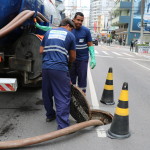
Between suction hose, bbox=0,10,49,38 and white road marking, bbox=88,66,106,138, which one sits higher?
suction hose, bbox=0,10,49,38

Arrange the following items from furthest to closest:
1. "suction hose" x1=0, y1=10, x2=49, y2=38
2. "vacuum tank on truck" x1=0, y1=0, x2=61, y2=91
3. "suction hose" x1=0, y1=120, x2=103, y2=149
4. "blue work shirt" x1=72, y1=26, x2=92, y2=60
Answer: "blue work shirt" x1=72, y1=26, x2=92, y2=60
"vacuum tank on truck" x1=0, y1=0, x2=61, y2=91
"suction hose" x1=0, y1=10, x2=49, y2=38
"suction hose" x1=0, y1=120, x2=103, y2=149

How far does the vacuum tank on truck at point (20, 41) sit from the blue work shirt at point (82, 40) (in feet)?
2.77

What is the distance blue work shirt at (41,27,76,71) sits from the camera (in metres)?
3.71

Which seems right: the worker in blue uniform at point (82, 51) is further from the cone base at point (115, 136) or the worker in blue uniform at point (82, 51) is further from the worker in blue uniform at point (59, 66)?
the cone base at point (115, 136)

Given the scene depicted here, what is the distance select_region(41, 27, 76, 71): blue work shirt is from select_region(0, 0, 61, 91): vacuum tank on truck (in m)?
0.61

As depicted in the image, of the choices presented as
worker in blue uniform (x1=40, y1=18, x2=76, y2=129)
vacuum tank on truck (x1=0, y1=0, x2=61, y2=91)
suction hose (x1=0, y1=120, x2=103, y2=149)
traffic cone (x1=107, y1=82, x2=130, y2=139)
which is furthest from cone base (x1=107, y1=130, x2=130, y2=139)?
vacuum tank on truck (x1=0, y1=0, x2=61, y2=91)

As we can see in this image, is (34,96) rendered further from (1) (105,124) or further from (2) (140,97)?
(2) (140,97)

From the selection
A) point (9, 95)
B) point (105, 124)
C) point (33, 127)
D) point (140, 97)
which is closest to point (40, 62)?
point (33, 127)

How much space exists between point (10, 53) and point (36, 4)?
1.06 metres

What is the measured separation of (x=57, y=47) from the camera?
12.2 ft

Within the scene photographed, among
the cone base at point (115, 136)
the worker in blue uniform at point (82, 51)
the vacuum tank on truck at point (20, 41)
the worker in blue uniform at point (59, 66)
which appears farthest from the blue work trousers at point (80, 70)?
the cone base at point (115, 136)

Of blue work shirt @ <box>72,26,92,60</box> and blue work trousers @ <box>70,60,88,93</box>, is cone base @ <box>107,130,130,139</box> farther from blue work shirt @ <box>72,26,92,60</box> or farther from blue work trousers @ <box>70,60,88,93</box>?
blue work shirt @ <box>72,26,92,60</box>

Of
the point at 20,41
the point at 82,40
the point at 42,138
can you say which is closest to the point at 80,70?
the point at 82,40

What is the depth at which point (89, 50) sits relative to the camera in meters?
5.43
